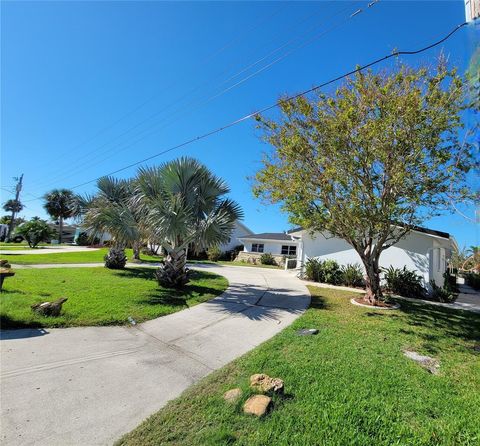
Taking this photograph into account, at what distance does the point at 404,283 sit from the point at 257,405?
1230 cm

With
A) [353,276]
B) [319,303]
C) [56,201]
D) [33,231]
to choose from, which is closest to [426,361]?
[319,303]

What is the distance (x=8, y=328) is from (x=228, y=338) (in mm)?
4312

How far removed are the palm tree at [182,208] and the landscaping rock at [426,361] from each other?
6511 mm

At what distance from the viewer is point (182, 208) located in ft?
33.9

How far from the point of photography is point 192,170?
1101 cm

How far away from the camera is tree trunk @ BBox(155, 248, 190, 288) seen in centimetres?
1109

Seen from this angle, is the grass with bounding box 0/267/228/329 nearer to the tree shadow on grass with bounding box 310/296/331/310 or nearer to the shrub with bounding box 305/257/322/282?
the tree shadow on grass with bounding box 310/296/331/310

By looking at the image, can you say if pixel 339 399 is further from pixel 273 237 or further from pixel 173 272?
pixel 273 237

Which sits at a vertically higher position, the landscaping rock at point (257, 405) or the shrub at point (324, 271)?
the shrub at point (324, 271)

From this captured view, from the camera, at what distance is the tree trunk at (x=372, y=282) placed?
10.6 m

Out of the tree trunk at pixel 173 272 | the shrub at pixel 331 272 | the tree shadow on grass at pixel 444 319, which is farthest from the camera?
the shrub at pixel 331 272

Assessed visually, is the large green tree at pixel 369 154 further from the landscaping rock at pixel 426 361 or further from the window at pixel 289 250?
the window at pixel 289 250

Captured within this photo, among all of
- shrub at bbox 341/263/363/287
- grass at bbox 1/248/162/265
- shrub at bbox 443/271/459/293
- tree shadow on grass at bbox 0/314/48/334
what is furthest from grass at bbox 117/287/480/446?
grass at bbox 1/248/162/265

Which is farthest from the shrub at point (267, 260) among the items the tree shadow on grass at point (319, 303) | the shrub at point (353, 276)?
the tree shadow on grass at point (319, 303)
